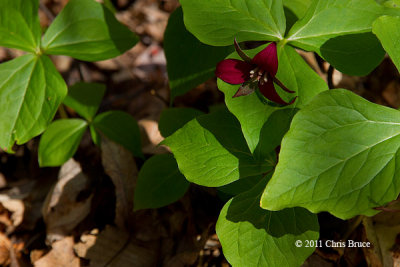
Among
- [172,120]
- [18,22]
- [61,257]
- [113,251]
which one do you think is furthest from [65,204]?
[18,22]

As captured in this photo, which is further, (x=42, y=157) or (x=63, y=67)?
(x=63, y=67)

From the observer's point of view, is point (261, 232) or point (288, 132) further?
point (261, 232)

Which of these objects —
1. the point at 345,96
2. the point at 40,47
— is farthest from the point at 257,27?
the point at 40,47

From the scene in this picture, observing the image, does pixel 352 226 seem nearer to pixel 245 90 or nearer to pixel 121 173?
pixel 245 90

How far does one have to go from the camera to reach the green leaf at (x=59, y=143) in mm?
2061

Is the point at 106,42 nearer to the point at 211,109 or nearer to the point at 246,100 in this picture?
the point at 211,109

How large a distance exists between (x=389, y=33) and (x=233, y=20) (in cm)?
57

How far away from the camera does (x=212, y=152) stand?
1475 millimetres

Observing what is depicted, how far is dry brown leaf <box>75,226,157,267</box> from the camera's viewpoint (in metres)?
2.03

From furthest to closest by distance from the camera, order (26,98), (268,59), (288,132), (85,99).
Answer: (85,99)
(26,98)
(268,59)
(288,132)

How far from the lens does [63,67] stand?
3105 millimetres

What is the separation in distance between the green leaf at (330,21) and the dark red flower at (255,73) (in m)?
0.23

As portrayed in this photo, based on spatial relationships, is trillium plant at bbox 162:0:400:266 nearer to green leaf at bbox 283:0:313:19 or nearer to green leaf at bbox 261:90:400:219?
green leaf at bbox 261:90:400:219

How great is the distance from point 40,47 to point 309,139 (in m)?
1.44
